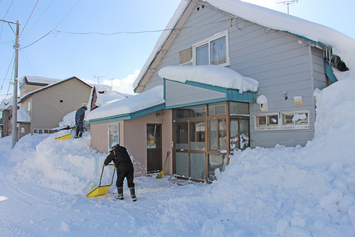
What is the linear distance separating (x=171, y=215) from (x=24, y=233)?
104 inches

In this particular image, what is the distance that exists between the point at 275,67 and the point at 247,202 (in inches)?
171

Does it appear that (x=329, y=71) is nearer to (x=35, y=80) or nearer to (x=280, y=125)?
(x=280, y=125)

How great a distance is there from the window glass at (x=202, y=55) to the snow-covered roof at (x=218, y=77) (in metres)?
1.70

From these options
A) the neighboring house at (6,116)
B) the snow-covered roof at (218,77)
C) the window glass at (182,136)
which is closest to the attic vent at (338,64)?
the snow-covered roof at (218,77)

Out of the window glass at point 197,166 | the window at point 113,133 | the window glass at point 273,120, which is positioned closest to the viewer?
the window glass at point 273,120

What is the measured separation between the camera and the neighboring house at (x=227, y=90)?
22.9ft

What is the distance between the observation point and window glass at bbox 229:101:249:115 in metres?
7.66

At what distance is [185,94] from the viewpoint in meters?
8.68

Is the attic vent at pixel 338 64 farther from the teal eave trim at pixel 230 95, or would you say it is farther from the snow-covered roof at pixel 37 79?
the snow-covered roof at pixel 37 79

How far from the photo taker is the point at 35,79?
85.7ft

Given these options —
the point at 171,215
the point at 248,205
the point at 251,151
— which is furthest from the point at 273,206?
the point at 251,151

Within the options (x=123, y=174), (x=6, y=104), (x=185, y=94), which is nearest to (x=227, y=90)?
(x=185, y=94)

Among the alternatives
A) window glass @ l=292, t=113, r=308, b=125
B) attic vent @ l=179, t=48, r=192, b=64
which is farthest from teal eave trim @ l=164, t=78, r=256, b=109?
attic vent @ l=179, t=48, r=192, b=64

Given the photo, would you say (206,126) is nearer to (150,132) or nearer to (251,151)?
(251,151)
